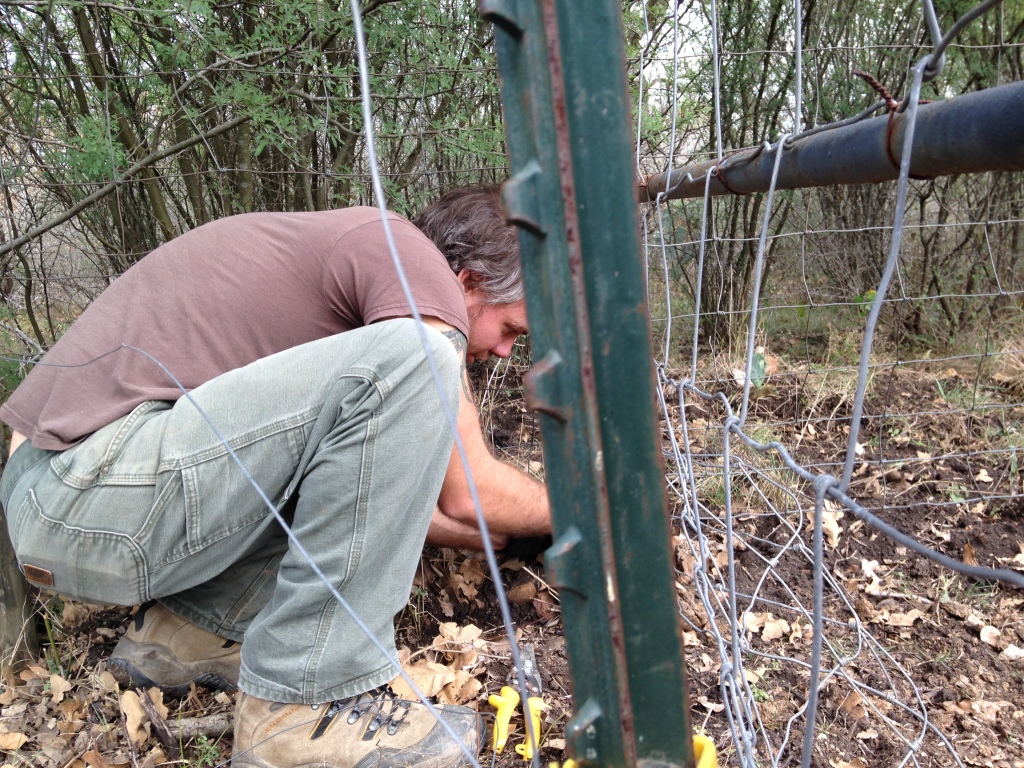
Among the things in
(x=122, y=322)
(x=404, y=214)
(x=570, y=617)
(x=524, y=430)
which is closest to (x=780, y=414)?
(x=524, y=430)

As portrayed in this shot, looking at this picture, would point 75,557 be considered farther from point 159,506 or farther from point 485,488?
point 485,488

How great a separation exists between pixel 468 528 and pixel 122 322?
0.93 metres

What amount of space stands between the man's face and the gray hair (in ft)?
0.08

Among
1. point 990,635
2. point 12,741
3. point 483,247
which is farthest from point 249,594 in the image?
point 990,635

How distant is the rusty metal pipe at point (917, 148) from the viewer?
89 centimetres

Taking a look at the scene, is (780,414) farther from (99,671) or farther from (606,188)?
(606,188)

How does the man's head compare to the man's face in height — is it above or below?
above

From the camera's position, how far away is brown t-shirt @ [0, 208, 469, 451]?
1.64m

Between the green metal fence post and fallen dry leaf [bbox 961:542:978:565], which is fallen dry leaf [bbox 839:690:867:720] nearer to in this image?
fallen dry leaf [bbox 961:542:978:565]

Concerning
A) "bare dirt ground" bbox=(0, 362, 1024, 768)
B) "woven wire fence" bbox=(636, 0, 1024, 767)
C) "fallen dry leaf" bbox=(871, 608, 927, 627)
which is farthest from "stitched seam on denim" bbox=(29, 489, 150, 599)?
"fallen dry leaf" bbox=(871, 608, 927, 627)

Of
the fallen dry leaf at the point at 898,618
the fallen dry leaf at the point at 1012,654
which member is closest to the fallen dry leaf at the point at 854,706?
the fallen dry leaf at the point at 898,618

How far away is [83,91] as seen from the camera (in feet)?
10.4

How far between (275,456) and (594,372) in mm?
1048

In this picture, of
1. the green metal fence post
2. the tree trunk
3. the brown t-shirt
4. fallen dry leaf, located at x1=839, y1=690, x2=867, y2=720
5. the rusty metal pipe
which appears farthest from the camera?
the tree trunk
